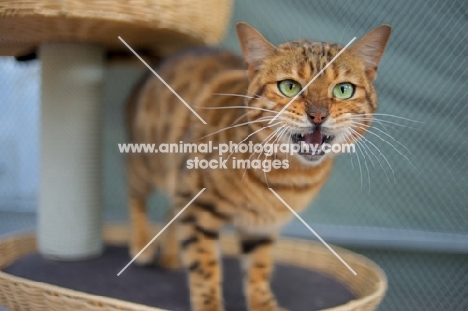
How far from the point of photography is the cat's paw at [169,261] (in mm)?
982

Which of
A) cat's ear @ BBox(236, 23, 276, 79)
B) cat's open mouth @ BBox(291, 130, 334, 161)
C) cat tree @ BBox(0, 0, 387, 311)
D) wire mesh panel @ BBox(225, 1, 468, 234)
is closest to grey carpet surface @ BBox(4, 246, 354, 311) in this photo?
cat tree @ BBox(0, 0, 387, 311)

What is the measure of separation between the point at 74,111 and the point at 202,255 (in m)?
0.46

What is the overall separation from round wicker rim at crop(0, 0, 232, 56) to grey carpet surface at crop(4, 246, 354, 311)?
1.50 ft

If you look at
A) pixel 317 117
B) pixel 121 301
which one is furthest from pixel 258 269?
pixel 317 117

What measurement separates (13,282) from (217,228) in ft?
1.27

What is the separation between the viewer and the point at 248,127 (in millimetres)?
698

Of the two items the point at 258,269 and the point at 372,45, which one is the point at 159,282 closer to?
the point at 258,269

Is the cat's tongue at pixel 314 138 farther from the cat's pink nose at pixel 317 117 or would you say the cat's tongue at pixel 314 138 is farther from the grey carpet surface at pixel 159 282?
the grey carpet surface at pixel 159 282

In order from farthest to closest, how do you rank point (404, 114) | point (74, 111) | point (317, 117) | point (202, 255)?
point (74, 111), point (404, 114), point (202, 255), point (317, 117)

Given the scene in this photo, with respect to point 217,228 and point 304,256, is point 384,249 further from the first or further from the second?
point 217,228

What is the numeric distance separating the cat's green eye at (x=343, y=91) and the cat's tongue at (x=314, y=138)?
6cm

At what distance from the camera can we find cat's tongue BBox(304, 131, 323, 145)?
0.62 m

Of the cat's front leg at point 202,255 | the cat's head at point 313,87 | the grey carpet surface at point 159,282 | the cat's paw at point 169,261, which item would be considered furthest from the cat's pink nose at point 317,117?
the cat's paw at point 169,261

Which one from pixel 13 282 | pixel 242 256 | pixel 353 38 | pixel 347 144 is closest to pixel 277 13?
pixel 353 38
